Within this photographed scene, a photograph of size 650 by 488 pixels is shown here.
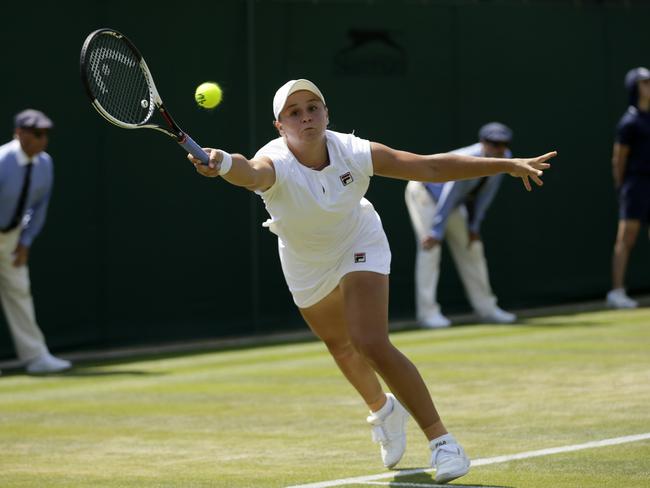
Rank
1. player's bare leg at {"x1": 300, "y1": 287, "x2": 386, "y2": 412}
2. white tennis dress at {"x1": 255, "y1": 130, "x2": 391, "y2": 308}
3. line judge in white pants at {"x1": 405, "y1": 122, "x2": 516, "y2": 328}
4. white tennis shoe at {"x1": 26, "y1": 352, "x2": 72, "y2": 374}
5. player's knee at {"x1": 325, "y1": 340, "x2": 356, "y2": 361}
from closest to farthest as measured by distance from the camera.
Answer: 1. white tennis dress at {"x1": 255, "y1": 130, "x2": 391, "y2": 308}
2. player's bare leg at {"x1": 300, "y1": 287, "x2": 386, "y2": 412}
3. player's knee at {"x1": 325, "y1": 340, "x2": 356, "y2": 361}
4. white tennis shoe at {"x1": 26, "y1": 352, "x2": 72, "y2": 374}
5. line judge in white pants at {"x1": 405, "y1": 122, "x2": 516, "y2": 328}

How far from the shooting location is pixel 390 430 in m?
7.29

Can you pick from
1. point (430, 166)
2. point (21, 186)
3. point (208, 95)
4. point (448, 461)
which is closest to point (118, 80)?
point (208, 95)

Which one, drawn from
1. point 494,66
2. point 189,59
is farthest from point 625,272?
point 189,59

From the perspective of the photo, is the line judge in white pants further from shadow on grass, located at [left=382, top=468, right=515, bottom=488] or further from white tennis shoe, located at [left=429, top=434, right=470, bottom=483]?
white tennis shoe, located at [left=429, top=434, right=470, bottom=483]

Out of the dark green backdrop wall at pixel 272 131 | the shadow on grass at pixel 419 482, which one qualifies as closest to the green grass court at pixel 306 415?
the shadow on grass at pixel 419 482

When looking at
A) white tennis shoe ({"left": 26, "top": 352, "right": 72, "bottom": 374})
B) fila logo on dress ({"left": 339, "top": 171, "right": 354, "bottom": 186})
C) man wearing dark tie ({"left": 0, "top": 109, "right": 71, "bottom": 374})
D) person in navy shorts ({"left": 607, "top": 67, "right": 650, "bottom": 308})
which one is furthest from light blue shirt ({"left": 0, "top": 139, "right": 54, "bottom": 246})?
person in navy shorts ({"left": 607, "top": 67, "right": 650, "bottom": 308})

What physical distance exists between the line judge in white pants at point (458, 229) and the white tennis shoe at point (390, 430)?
22.9 ft

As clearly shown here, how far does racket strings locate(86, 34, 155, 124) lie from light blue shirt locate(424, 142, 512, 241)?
25.0 ft

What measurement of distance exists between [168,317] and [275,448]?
6453 millimetres

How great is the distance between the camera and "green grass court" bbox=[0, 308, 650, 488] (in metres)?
7.15

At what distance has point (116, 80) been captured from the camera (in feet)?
22.3

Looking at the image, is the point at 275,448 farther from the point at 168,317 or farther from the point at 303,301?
the point at 168,317

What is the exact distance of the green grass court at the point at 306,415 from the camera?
281 inches

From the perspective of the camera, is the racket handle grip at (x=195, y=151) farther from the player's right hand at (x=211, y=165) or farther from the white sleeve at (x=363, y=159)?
the white sleeve at (x=363, y=159)
